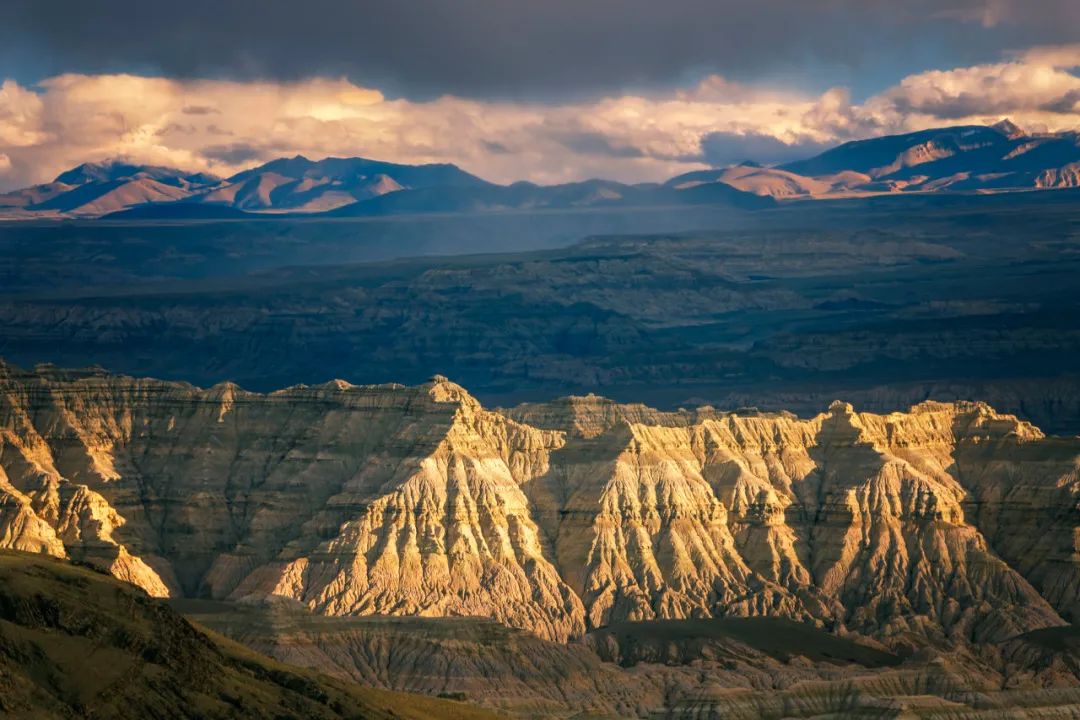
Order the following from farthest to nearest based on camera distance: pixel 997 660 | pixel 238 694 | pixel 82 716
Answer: pixel 997 660 < pixel 238 694 < pixel 82 716

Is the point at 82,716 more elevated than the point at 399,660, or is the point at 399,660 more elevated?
the point at 82,716

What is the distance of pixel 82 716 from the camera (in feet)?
359

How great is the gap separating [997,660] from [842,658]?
35.8 feet

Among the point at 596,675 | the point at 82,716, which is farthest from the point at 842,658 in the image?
the point at 82,716

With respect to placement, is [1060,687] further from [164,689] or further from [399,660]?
[164,689]

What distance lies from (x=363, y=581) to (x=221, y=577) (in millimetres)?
11052

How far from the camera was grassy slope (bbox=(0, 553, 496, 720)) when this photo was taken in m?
110

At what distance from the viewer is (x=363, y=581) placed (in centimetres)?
19538

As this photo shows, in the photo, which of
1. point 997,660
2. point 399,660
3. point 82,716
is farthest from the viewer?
point 997,660

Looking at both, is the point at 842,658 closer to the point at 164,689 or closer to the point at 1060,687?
the point at 1060,687

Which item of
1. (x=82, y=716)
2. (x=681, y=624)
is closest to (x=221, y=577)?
(x=681, y=624)

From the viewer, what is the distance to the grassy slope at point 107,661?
362 feet

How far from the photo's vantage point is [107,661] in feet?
376

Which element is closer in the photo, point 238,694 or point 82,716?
point 82,716
